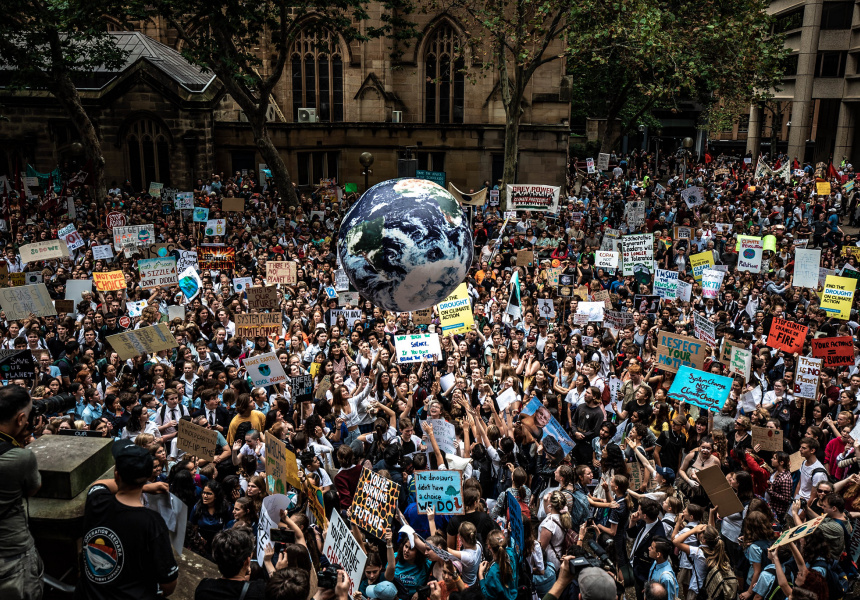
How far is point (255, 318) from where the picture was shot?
477 inches

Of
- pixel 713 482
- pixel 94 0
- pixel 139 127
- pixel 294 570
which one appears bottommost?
pixel 713 482

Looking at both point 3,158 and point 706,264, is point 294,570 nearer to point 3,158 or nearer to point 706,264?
point 706,264

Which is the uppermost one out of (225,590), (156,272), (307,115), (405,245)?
(307,115)

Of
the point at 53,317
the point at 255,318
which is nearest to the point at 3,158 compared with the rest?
the point at 53,317

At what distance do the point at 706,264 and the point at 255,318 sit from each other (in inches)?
352

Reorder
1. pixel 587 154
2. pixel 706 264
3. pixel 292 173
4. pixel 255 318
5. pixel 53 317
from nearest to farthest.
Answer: pixel 255 318 < pixel 53 317 < pixel 706 264 < pixel 292 173 < pixel 587 154

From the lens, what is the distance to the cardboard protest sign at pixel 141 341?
35.0ft

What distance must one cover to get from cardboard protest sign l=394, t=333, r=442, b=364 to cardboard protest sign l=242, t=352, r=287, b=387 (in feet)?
6.03

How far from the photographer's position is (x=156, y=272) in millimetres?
14211

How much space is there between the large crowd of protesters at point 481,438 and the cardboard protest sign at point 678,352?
10.4 inches

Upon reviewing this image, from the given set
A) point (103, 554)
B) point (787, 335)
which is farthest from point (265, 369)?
point (787, 335)

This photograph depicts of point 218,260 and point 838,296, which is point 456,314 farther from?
point 838,296

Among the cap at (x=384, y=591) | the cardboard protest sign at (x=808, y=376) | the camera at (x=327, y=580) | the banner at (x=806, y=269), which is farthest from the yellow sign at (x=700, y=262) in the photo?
the camera at (x=327, y=580)

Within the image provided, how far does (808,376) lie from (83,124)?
22.1m
